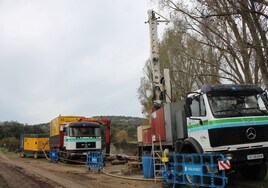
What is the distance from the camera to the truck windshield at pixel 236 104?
11055 millimetres

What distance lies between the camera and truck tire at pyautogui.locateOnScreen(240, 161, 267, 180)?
1217 cm

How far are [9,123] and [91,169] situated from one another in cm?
8397

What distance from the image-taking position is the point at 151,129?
1630cm

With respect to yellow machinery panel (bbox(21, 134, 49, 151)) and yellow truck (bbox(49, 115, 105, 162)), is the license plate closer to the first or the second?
yellow truck (bbox(49, 115, 105, 162))

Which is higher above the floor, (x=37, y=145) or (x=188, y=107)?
(x=188, y=107)

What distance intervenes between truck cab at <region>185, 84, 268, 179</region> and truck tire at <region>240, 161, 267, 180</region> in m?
0.21

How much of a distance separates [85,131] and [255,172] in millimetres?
17045

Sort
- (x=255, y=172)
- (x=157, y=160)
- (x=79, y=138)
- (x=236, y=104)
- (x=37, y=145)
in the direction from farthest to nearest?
(x=37, y=145) < (x=79, y=138) < (x=157, y=160) < (x=255, y=172) < (x=236, y=104)

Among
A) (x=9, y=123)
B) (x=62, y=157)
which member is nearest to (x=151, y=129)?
(x=62, y=157)

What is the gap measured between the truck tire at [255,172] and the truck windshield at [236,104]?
1811 mm

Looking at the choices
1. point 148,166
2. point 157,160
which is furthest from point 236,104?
point 148,166

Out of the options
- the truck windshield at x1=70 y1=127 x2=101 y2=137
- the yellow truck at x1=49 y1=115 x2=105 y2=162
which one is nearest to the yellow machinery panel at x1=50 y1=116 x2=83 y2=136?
the yellow truck at x1=49 y1=115 x2=105 y2=162

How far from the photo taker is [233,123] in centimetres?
1077

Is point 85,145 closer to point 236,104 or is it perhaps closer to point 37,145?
point 37,145
